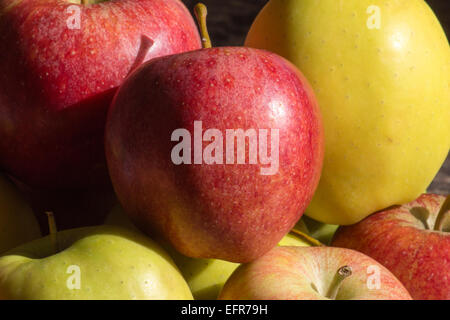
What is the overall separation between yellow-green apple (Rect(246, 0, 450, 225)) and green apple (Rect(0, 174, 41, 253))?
395 mm

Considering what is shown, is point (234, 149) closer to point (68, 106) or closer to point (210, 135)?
point (210, 135)

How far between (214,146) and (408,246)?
1.13 ft

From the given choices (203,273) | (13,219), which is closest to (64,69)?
(13,219)

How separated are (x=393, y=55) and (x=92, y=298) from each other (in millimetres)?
490

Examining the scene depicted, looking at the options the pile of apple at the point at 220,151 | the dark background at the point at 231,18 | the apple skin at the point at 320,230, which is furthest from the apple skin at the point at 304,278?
the dark background at the point at 231,18

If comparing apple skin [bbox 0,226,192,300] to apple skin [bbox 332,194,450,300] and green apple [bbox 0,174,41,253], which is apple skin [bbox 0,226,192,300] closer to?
green apple [bbox 0,174,41,253]

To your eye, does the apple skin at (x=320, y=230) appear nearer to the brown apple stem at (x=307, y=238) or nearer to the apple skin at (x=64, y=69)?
the brown apple stem at (x=307, y=238)

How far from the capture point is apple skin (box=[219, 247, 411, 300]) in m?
0.60

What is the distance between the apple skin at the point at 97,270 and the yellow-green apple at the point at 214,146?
4cm

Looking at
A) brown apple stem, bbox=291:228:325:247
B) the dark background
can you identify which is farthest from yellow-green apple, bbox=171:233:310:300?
the dark background

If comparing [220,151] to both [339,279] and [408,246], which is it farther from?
[408,246]

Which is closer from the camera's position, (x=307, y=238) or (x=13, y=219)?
(x=13, y=219)

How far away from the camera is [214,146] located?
584 millimetres

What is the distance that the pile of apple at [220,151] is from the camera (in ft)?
1.94
